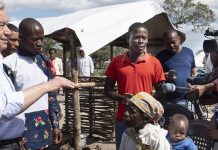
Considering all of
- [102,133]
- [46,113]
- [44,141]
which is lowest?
[102,133]

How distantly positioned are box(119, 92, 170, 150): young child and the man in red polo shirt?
0.62 m

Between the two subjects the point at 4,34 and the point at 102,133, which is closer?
the point at 4,34

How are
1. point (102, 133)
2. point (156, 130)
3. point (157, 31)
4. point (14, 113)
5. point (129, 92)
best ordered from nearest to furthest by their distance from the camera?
point (14, 113) → point (156, 130) → point (129, 92) → point (157, 31) → point (102, 133)

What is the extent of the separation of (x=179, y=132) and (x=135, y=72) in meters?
0.78

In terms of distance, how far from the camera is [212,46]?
10.0ft

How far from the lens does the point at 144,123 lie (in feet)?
10.2

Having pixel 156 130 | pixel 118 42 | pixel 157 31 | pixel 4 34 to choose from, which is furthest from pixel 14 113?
pixel 118 42

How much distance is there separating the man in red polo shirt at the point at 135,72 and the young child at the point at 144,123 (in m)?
0.62

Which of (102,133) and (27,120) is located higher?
(27,120)

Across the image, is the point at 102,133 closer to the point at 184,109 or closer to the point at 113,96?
the point at 113,96

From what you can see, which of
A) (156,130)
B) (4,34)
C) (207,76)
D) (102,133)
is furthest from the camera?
(102,133)

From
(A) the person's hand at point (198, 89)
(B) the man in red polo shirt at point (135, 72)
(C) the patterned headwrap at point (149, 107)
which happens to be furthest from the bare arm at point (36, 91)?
(B) the man in red polo shirt at point (135, 72)

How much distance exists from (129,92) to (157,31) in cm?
324

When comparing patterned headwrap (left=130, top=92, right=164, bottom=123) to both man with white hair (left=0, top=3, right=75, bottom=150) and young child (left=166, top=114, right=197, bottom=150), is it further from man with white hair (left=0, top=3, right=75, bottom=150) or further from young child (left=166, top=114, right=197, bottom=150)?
man with white hair (left=0, top=3, right=75, bottom=150)
